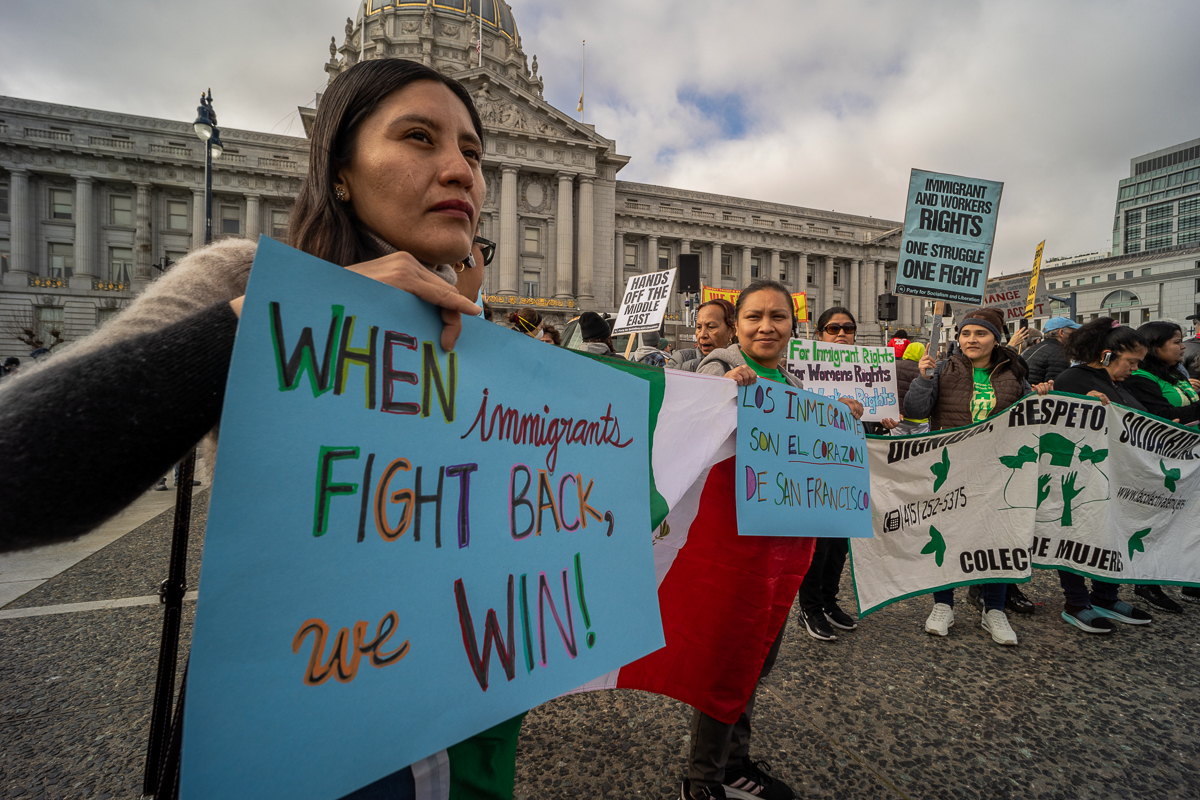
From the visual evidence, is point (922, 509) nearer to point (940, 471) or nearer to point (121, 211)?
point (940, 471)

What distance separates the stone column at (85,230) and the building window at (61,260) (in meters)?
0.94

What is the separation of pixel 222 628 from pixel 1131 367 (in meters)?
5.57

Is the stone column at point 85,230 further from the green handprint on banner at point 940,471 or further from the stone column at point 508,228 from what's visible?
the green handprint on banner at point 940,471

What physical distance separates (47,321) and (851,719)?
43272mm

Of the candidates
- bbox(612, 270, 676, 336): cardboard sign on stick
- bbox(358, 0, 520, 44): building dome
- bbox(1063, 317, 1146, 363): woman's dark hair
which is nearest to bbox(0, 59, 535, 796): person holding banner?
bbox(1063, 317, 1146, 363): woman's dark hair

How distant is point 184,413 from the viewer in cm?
60

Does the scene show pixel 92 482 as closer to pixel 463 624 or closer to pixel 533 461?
pixel 463 624

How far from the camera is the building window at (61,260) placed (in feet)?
102

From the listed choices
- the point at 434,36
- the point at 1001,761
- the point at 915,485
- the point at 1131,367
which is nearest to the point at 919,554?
the point at 915,485

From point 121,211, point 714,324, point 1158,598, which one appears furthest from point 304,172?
point 1158,598

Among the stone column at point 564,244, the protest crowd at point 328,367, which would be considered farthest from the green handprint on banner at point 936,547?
the stone column at point 564,244

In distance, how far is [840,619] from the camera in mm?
3260

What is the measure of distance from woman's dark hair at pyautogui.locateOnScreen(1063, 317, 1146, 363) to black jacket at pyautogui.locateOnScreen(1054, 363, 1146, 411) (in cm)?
15

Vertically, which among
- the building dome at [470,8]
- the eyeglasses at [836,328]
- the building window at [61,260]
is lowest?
the eyeglasses at [836,328]
